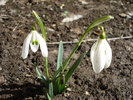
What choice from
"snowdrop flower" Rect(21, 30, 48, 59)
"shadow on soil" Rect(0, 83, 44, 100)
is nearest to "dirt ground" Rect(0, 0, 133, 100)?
"shadow on soil" Rect(0, 83, 44, 100)

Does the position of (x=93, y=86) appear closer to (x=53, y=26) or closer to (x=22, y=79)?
(x=22, y=79)

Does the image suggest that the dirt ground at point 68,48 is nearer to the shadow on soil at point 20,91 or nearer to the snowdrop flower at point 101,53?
the shadow on soil at point 20,91

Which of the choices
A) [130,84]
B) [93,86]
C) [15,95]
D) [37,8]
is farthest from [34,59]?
[37,8]

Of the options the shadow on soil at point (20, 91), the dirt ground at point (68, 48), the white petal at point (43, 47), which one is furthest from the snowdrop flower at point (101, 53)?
the shadow on soil at point (20, 91)

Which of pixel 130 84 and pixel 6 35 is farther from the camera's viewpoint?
pixel 6 35

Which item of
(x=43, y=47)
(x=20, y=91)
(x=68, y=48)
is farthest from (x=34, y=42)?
(x=68, y=48)

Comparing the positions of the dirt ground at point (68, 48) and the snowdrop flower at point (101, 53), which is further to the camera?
the dirt ground at point (68, 48)

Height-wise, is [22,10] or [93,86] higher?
[22,10]

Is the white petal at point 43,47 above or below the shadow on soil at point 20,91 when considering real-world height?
above
